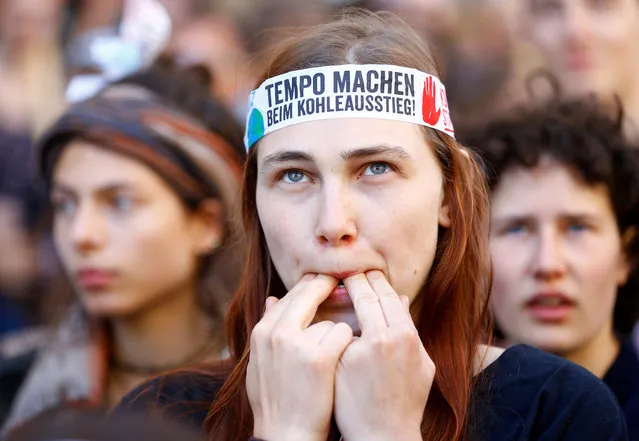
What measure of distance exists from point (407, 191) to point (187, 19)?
4.71 m

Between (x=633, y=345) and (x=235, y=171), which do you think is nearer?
(x=633, y=345)

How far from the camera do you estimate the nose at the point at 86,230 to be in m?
4.14

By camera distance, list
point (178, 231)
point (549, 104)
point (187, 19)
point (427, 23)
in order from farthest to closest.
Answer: point (187, 19), point (427, 23), point (178, 231), point (549, 104)

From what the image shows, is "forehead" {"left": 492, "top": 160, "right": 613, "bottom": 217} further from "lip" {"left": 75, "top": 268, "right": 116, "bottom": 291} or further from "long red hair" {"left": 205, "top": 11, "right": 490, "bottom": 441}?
"lip" {"left": 75, "top": 268, "right": 116, "bottom": 291}

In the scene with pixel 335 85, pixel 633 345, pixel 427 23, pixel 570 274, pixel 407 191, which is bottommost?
pixel 633 345

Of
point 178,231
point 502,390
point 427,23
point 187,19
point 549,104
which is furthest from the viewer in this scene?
point 187,19

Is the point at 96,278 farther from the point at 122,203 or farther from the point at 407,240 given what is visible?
the point at 407,240

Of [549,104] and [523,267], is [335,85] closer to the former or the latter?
[523,267]

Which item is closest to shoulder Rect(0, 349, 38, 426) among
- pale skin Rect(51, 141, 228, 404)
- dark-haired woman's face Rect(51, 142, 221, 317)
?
pale skin Rect(51, 141, 228, 404)

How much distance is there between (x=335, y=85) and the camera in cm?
262

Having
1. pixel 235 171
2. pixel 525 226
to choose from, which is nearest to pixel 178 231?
pixel 235 171

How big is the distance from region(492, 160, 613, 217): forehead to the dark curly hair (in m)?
0.03

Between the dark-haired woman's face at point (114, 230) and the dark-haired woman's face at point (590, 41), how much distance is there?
223cm

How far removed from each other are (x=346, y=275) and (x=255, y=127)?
0.52 meters
